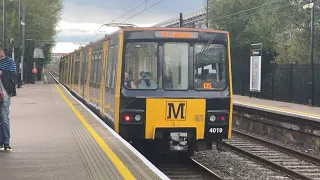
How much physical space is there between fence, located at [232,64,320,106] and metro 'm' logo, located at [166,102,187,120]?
1395cm

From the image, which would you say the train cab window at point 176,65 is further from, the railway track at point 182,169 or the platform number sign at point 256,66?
the platform number sign at point 256,66

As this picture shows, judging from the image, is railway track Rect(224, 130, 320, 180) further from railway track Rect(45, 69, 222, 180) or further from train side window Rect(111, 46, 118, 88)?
train side window Rect(111, 46, 118, 88)

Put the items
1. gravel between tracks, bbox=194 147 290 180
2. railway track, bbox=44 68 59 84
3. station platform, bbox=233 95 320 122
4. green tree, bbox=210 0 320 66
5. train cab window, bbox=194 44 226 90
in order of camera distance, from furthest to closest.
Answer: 1. railway track, bbox=44 68 59 84
2. green tree, bbox=210 0 320 66
3. station platform, bbox=233 95 320 122
4. gravel between tracks, bbox=194 147 290 180
5. train cab window, bbox=194 44 226 90

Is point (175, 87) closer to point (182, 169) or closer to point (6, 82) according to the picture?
point (182, 169)

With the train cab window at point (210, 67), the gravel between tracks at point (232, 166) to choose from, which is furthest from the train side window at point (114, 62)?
the gravel between tracks at point (232, 166)

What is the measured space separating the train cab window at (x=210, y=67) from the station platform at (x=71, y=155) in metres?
2.11

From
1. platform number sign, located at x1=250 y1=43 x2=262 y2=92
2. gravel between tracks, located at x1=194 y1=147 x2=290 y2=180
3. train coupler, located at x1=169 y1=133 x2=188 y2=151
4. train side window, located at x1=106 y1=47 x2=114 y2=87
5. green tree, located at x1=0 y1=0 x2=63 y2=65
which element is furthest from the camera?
green tree, located at x1=0 y1=0 x2=63 y2=65

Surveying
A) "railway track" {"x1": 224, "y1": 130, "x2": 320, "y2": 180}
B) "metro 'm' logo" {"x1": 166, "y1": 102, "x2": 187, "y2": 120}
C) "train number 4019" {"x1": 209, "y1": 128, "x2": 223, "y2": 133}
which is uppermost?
"metro 'm' logo" {"x1": 166, "y1": 102, "x2": 187, "y2": 120}

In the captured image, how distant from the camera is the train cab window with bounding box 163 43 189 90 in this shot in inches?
399

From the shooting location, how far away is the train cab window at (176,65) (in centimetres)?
1013

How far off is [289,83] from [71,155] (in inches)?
739

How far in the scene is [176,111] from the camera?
10.0 metres

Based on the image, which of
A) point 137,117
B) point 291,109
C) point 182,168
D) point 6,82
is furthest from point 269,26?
point 6,82

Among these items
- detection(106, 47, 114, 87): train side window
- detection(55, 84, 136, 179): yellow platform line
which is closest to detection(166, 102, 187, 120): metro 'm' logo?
detection(55, 84, 136, 179): yellow platform line
